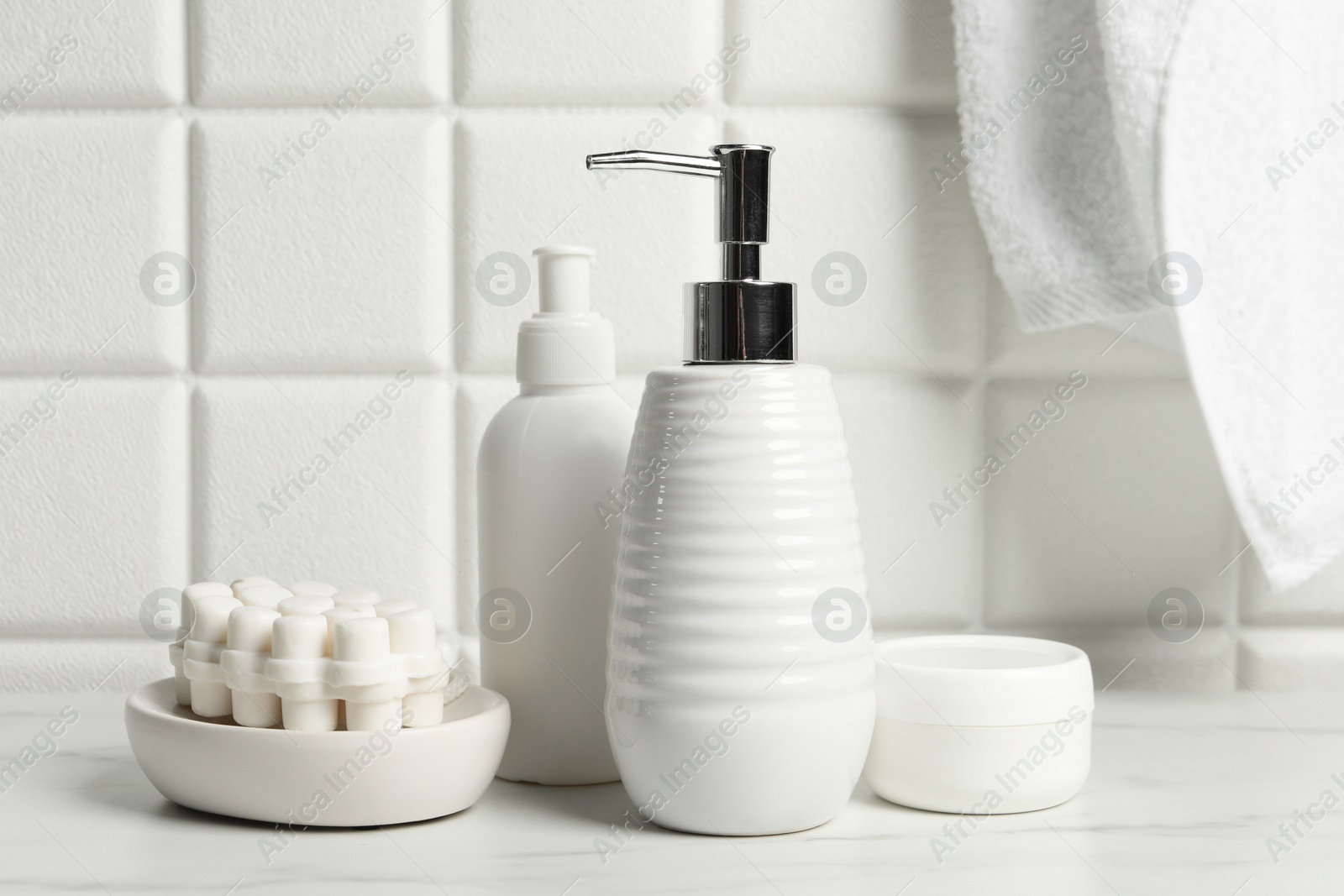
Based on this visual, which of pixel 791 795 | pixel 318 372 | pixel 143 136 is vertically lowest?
pixel 791 795

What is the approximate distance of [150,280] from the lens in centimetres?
63

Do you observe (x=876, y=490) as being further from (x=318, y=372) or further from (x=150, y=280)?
(x=150, y=280)

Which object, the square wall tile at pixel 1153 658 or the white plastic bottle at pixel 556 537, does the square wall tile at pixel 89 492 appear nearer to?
the white plastic bottle at pixel 556 537

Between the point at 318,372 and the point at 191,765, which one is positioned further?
the point at 318,372

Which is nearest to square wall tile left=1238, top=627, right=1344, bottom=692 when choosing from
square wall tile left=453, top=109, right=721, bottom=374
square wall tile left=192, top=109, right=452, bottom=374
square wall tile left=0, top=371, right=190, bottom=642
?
square wall tile left=453, top=109, right=721, bottom=374

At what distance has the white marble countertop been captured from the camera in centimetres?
37

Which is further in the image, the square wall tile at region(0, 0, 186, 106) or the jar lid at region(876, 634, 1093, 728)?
the square wall tile at region(0, 0, 186, 106)

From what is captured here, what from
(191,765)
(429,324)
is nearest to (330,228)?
(429,324)

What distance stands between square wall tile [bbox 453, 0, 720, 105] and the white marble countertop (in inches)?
14.5

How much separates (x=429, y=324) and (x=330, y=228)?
75 millimetres

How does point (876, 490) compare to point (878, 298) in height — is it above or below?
below

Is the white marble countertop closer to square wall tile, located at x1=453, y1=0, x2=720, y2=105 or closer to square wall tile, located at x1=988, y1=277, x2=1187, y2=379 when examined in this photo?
square wall tile, located at x1=988, y1=277, x2=1187, y2=379

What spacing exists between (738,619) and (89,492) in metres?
0.43

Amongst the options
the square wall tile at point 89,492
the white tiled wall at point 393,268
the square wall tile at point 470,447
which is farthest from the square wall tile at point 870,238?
the square wall tile at point 89,492
